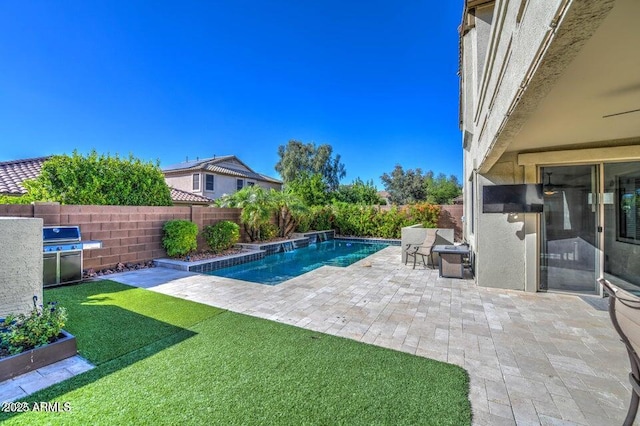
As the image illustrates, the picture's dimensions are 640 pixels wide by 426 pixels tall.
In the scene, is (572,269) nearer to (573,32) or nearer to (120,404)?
(573,32)

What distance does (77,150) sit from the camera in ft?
30.2

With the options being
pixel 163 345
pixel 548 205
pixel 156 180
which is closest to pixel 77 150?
pixel 156 180

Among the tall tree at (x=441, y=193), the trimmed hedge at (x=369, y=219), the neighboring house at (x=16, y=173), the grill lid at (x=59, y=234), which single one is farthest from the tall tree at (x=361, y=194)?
the grill lid at (x=59, y=234)

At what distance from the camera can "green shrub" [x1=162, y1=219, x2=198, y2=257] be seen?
31.1 ft

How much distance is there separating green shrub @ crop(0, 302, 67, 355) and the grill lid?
3983 mm

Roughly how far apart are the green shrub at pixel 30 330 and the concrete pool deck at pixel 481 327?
7.71 feet

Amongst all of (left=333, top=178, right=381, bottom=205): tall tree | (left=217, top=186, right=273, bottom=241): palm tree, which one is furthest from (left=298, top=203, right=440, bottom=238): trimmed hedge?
(left=333, top=178, right=381, bottom=205): tall tree

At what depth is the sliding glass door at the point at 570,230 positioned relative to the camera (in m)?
5.74

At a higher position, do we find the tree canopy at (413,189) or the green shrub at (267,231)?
the tree canopy at (413,189)

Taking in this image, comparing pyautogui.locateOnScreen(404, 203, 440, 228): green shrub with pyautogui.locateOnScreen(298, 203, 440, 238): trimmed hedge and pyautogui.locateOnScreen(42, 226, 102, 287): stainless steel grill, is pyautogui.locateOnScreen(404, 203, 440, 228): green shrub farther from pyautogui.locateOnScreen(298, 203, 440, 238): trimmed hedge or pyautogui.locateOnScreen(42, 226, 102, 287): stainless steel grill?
pyautogui.locateOnScreen(42, 226, 102, 287): stainless steel grill

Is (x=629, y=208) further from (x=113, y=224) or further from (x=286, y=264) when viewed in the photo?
(x=113, y=224)

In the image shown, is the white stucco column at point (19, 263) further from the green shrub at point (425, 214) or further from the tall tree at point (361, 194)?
the tall tree at point (361, 194)

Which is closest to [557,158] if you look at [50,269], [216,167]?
[50,269]

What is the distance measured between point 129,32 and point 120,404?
44.7 ft
